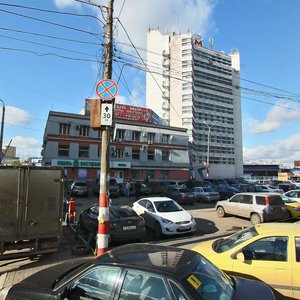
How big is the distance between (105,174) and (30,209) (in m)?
2.23

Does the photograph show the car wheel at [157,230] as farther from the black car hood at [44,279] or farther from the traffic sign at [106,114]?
the black car hood at [44,279]

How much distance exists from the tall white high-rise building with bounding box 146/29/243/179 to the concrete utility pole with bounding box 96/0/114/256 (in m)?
77.4

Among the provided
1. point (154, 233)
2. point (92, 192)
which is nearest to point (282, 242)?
point (154, 233)

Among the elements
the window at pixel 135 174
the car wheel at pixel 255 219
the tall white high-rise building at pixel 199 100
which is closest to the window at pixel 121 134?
the window at pixel 135 174

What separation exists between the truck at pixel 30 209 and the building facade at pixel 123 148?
99.6 ft

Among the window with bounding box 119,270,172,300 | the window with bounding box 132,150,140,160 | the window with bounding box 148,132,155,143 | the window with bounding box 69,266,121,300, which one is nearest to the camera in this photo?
the window with bounding box 119,270,172,300

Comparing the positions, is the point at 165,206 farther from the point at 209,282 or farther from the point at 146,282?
the point at 146,282

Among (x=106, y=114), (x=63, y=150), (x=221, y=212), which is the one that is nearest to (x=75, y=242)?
(x=106, y=114)

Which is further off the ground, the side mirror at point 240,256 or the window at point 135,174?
the window at point 135,174

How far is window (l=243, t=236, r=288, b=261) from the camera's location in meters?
5.31

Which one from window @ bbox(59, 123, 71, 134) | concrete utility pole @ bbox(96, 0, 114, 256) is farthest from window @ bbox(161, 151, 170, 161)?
concrete utility pole @ bbox(96, 0, 114, 256)

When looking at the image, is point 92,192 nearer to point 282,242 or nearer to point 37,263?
point 37,263

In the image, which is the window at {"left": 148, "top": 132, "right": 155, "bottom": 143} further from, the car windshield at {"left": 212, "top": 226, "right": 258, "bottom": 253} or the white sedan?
the car windshield at {"left": 212, "top": 226, "right": 258, "bottom": 253}

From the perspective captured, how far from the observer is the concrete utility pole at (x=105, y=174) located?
8.03m
